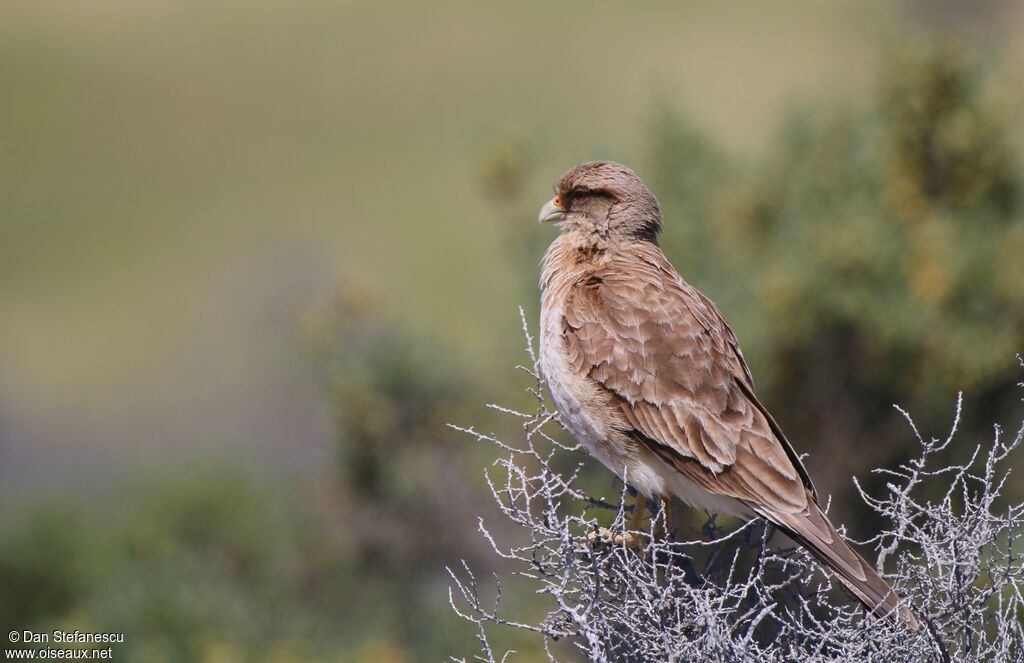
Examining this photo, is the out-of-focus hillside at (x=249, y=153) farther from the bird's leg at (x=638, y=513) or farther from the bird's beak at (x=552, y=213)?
the bird's leg at (x=638, y=513)

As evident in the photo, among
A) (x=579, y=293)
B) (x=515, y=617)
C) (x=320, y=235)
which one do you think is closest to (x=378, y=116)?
(x=320, y=235)

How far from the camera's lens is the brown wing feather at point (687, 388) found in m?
5.07

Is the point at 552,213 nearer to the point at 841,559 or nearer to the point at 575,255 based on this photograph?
the point at 575,255

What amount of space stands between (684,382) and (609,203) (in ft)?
4.51

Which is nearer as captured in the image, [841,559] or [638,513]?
[841,559]

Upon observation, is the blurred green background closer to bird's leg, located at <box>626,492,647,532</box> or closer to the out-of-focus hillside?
the out-of-focus hillside

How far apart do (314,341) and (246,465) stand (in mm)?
2793

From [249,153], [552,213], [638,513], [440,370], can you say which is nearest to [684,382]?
[638,513]

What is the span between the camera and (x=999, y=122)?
12102 mm

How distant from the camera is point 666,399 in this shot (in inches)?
211

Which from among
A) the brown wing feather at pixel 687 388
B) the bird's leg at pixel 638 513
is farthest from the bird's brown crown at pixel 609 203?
the bird's leg at pixel 638 513

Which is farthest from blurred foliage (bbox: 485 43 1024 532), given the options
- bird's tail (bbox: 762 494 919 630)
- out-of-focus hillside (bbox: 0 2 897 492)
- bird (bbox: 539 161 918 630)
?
out-of-focus hillside (bbox: 0 2 897 492)

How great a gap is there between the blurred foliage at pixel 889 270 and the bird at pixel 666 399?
6.36 meters

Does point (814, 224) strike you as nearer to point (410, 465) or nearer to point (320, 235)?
point (410, 465)
